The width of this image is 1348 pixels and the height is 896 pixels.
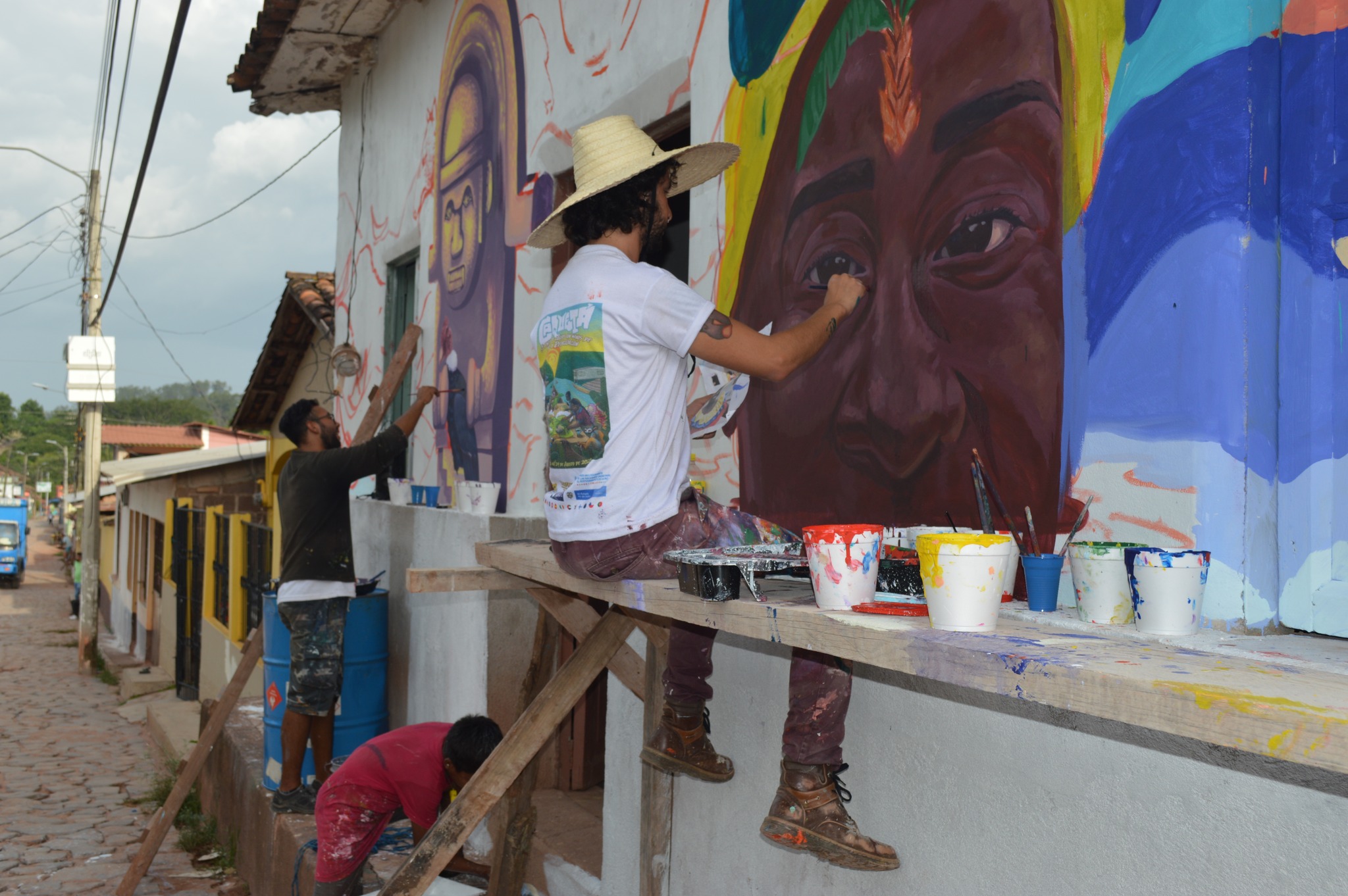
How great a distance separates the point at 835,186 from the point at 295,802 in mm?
4234

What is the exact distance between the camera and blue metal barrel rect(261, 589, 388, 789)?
5.46m

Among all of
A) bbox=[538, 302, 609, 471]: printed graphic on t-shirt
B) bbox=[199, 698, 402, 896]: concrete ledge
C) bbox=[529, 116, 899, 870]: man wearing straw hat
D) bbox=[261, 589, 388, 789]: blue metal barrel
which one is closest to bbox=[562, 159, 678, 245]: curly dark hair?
bbox=[529, 116, 899, 870]: man wearing straw hat

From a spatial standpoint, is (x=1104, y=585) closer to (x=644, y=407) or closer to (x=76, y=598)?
(x=644, y=407)

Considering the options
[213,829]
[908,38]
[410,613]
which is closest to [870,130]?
[908,38]

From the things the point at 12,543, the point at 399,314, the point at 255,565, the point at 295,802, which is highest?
the point at 399,314

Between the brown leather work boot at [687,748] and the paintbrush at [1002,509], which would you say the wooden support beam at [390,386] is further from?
the paintbrush at [1002,509]

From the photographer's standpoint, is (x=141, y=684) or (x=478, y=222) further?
(x=141, y=684)

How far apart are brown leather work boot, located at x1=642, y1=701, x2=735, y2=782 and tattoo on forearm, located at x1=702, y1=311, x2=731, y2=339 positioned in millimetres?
1134

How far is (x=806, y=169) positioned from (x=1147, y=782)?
1826 millimetres

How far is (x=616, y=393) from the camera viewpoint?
7.54ft

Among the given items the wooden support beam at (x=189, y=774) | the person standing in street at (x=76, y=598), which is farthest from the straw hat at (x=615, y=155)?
the person standing in street at (x=76, y=598)

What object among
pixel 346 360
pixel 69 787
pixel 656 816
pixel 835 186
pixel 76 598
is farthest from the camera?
pixel 76 598

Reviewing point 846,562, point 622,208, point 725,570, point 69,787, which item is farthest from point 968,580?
point 69,787

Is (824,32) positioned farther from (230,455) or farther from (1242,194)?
(230,455)
